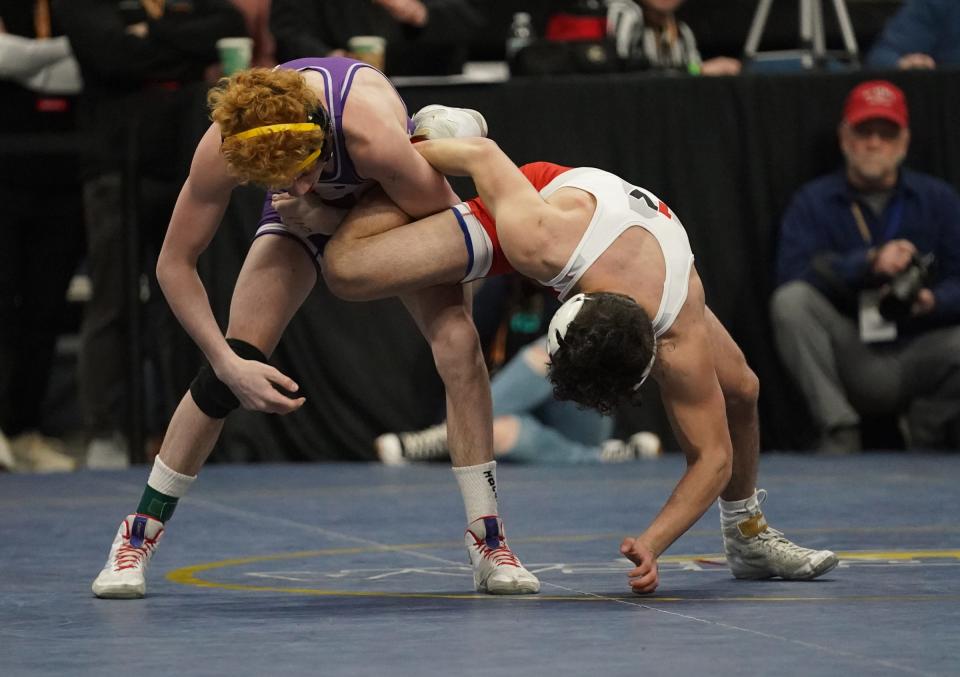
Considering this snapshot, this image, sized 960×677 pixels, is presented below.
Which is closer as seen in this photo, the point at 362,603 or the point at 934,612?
the point at 934,612

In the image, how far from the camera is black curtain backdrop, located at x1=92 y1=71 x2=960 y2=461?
24.8 ft

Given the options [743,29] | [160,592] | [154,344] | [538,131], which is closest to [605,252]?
[160,592]

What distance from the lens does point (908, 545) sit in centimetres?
470

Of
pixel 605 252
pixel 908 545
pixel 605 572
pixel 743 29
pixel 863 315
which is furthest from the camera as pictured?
pixel 743 29

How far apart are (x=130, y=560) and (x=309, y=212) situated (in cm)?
84

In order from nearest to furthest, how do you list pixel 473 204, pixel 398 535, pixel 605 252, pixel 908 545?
pixel 605 252 → pixel 473 204 → pixel 908 545 → pixel 398 535

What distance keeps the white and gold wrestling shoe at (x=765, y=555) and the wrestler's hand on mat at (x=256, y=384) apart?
104 cm

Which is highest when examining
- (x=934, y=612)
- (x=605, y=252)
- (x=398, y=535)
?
(x=605, y=252)

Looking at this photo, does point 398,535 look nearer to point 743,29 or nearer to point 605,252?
point 605,252

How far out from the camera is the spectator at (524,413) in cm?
739

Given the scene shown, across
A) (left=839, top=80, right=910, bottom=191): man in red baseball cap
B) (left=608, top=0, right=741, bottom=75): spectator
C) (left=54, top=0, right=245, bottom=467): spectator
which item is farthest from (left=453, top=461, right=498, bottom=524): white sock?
(left=608, top=0, right=741, bottom=75): spectator

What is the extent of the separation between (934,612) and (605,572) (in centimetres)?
101

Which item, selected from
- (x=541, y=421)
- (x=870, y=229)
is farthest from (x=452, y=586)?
(x=870, y=229)

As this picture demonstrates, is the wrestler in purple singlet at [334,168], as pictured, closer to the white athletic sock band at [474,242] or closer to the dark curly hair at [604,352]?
the white athletic sock band at [474,242]
